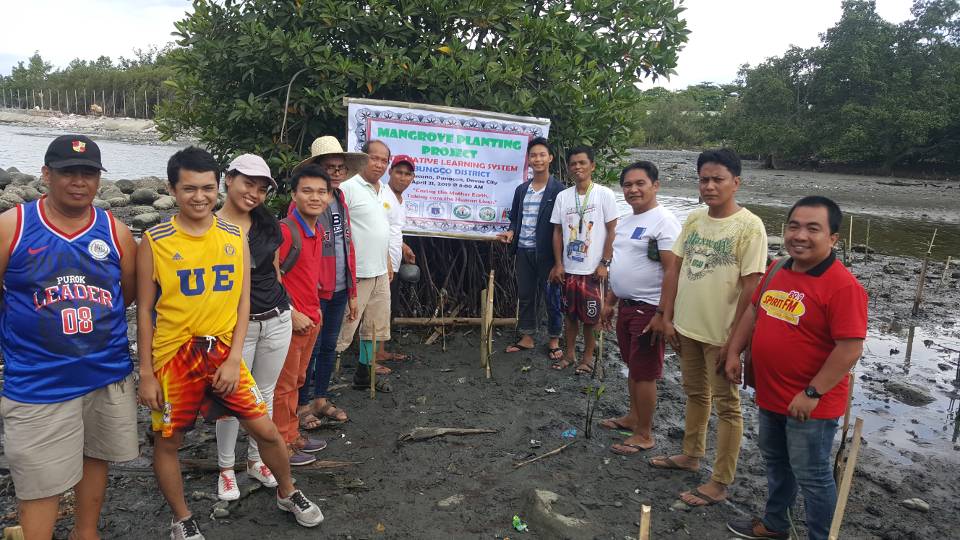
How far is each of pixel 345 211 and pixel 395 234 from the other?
3.28 feet

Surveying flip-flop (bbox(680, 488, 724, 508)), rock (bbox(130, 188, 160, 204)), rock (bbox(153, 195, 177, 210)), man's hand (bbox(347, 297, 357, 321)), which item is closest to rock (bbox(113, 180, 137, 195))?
rock (bbox(130, 188, 160, 204))

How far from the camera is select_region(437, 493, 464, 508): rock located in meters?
3.52

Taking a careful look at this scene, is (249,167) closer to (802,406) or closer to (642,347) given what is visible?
(642,347)

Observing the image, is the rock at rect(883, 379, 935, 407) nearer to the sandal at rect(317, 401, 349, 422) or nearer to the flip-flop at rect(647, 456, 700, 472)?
the flip-flop at rect(647, 456, 700, 472)

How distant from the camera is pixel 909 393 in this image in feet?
19.2

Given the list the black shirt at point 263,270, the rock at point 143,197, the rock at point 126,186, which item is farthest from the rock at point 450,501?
the rock at point 126,186

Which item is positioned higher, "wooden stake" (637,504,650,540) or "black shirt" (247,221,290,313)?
"black shirt" (247,221,290,313)

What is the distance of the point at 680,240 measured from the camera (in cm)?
385

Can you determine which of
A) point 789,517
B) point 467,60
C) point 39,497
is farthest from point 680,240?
point 39,497

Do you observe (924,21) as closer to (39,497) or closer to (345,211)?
(345,211)

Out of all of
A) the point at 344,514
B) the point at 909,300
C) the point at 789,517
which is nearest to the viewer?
the point at 789,517

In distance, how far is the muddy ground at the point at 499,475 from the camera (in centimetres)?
333

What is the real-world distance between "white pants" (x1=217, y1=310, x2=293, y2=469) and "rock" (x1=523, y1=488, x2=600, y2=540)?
157cm

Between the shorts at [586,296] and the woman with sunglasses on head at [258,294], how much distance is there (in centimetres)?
283
